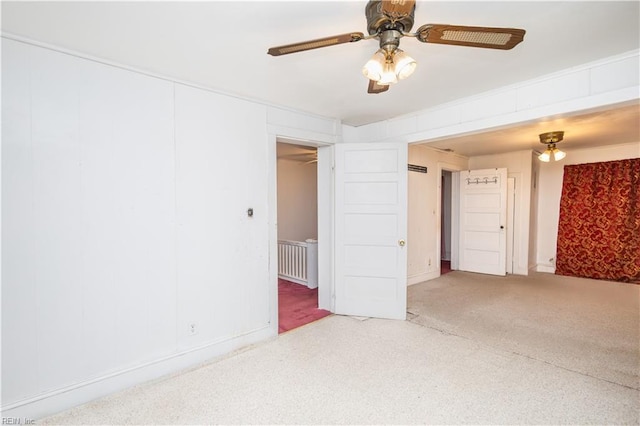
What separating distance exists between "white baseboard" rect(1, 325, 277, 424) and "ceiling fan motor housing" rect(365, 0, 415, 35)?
8.92 feet

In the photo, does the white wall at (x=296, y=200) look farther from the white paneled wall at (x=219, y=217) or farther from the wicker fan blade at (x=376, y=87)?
the wicker fan blade at (x=376, y=87)

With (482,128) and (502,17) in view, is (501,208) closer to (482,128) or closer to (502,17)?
(482,128)

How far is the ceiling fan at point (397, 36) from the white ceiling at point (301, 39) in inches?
6.4

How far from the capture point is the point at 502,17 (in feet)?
5.70

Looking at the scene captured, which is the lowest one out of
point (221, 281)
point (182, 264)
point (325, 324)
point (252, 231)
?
point (325, 324)

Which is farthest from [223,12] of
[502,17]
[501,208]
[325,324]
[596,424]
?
[501,208]

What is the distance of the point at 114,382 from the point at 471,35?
3125mm

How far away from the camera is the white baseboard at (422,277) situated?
502 centimetres

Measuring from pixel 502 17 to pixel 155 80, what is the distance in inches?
95.3

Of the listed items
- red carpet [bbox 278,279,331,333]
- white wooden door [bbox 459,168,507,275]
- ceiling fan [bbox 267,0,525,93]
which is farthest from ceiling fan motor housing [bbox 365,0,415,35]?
white wooden door [bbox 459,168,507,275]

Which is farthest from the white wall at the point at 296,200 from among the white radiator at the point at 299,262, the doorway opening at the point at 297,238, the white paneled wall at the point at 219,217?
the white paneled wall at the point at 219,217

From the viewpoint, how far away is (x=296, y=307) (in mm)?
3982

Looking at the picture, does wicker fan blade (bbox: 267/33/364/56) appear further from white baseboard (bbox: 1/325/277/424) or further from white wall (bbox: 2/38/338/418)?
white baseboard (bbox: 1/325/277/424)

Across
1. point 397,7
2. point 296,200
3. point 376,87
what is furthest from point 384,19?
point 296,200
